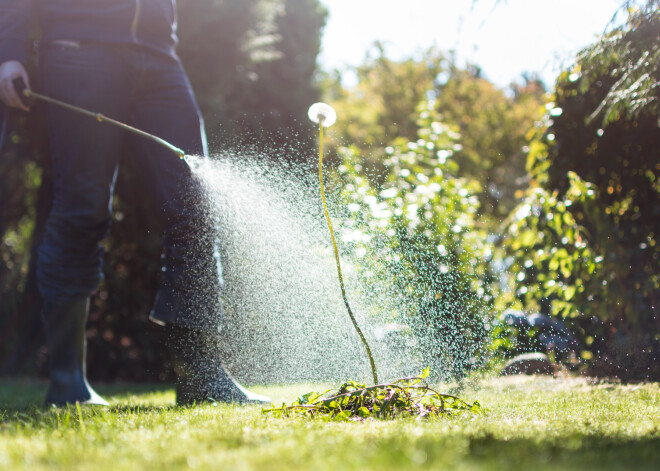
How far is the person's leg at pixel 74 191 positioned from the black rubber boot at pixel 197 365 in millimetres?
387

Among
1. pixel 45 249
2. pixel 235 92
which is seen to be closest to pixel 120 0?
pixel 45 249

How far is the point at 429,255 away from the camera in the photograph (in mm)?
3201

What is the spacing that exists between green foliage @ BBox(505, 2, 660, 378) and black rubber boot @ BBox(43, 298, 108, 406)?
2101 mm

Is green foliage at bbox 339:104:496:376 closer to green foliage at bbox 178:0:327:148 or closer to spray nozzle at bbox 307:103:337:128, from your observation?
green foliage at bbox 178:0:327:148

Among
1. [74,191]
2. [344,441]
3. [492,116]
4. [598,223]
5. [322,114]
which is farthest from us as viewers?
[492,116]

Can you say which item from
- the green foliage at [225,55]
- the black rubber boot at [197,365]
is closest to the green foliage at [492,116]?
the green foliage at [225,55]

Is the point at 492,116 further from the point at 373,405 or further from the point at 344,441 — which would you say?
the point at 344,441

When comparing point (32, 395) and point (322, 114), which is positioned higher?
point (322, 114)

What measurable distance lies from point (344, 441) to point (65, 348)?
5.31 feet

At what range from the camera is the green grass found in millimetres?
1047

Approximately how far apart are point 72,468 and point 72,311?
1551mm

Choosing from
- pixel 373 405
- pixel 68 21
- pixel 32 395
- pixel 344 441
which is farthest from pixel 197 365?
pixel 68 21

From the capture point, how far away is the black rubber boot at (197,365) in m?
2.28

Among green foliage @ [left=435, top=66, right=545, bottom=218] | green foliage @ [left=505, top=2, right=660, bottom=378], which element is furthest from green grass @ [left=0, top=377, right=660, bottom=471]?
green foliage @ [left=435, top=66, right=545, bottom=218]
